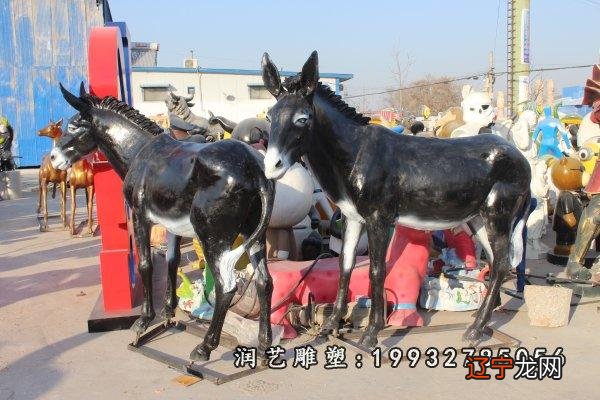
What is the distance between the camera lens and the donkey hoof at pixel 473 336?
14.3 feet

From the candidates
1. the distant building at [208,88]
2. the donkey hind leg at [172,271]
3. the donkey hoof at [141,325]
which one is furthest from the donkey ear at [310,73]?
the distant building at [208,88]

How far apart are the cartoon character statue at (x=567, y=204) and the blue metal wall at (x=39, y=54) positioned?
63.6 ft

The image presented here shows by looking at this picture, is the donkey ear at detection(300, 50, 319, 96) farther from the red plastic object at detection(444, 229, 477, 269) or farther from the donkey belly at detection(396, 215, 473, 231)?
the red plastic object at detection(444, 229, 477, 269)

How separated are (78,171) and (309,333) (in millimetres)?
6101

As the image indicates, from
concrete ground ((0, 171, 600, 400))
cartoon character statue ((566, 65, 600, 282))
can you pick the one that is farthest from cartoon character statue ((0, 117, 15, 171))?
cartoon character statue ((566, 65, 600, 282))

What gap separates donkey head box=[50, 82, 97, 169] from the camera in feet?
15.6

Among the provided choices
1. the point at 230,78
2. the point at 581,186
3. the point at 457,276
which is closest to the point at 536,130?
the point at 581,186

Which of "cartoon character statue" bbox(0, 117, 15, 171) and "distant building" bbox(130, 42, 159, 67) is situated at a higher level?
"distant building" bbox(130, 42, 159, 67)

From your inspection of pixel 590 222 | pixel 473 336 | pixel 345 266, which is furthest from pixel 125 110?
pixel 590 222

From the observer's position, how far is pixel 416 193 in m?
4.23

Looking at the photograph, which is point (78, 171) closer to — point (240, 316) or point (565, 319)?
point (240, 316)

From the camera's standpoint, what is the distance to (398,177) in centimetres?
420

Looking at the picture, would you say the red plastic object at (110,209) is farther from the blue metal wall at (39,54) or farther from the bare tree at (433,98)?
the bare tree at (433,98)

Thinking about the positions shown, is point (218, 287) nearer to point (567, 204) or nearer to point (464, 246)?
point (464, 246)
